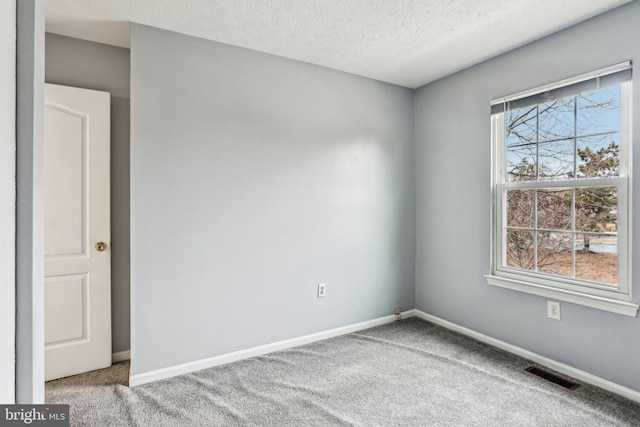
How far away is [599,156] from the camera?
2.29 metres

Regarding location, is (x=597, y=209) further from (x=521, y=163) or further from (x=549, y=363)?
(x=549, y=363)

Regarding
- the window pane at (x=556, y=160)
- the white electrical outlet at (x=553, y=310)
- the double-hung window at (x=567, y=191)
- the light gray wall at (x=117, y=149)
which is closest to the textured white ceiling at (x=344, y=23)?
the light gray wall at (x=117, y=149)

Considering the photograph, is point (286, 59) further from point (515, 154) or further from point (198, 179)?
point (515, 154)

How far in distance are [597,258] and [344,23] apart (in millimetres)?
2293

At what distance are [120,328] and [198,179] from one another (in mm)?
1335

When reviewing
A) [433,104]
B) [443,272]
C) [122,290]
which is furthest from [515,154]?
[122,290]

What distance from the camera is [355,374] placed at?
97.0 inches

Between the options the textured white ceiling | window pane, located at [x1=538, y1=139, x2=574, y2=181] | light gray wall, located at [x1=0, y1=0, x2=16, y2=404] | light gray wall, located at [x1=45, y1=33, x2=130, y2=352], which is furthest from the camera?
light gray wall, located at [x1=45, y1=33, x2=130, y2=352]

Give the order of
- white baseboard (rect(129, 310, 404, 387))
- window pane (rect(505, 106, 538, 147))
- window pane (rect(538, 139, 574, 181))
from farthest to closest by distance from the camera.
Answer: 1. window pane (rect(505, 106, 538, 147))
2. window pane (rect(538, 139, 574, 181))
3. white baseboard (rect(129, 310, 404, 387))

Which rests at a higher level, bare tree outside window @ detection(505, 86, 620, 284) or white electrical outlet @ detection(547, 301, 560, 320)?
bare tree outside window @ detection(505, 86, 620, 284)

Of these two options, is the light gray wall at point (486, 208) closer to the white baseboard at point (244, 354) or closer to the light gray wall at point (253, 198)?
the light gray wall at point (253, 198)

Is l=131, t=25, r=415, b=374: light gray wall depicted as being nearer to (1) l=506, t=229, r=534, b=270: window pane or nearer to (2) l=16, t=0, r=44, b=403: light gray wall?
(1) l=506, t=229, r=534, b=270: window pane

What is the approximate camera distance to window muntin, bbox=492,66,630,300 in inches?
86.9

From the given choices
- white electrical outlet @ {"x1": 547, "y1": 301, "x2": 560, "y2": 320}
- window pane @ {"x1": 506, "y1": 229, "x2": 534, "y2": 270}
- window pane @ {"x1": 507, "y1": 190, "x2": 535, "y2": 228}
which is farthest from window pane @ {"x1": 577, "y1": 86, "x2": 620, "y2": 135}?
white electrical outlet @ {"x1": 547, "y1": 301, "x2": 560, "y2": 320}
